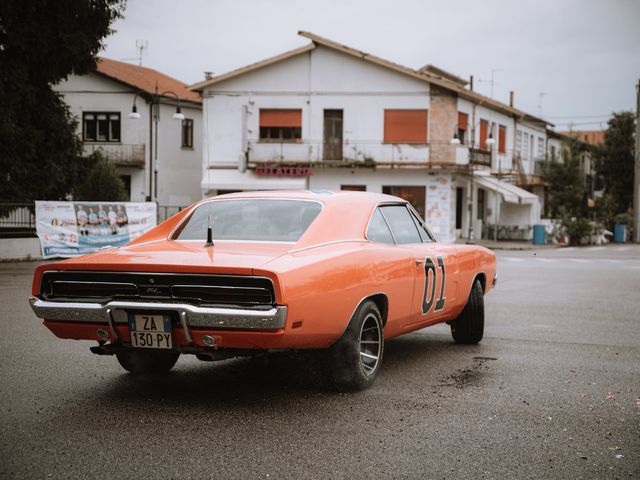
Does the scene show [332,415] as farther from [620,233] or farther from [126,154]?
[620,233]

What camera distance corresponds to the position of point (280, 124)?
4028cm

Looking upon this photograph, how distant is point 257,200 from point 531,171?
47.0 m

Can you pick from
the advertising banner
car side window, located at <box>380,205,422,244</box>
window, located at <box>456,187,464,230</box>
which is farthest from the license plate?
window, located at <box>456,187,464,230</box>

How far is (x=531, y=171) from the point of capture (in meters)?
51.5

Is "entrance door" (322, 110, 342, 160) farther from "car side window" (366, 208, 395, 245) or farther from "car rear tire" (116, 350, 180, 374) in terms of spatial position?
"car rear tire" (116, 350, 180, 374)

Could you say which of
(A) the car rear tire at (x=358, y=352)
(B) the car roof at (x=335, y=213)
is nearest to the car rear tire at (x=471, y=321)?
(B) the car roof at (x=335, y=213)

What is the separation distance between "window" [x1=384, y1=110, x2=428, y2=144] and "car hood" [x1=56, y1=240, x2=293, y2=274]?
34.3 m

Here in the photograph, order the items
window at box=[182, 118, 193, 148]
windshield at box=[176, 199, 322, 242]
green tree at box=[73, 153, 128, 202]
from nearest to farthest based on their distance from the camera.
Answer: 1. windshield at box=[176, 199, 322, 242]
2. green tree at box=[73, 153, 128, 202]
3. window at box=[182, 118, 193, 148]

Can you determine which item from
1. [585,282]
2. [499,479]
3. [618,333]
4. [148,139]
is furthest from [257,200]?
[148,139]

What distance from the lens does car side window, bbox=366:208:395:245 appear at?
6691 mm

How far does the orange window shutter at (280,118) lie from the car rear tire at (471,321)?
32.4 meters

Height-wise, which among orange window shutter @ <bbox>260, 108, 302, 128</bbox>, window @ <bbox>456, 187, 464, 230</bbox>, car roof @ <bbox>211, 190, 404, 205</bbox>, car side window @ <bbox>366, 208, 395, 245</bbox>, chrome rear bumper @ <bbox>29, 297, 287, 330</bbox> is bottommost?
window @ <bbox>456, 187, 464, 230</bbox>

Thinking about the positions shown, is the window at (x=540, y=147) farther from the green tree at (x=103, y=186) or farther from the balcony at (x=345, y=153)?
the green tree at (x=103, y=186)

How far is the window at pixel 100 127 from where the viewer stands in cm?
4300
